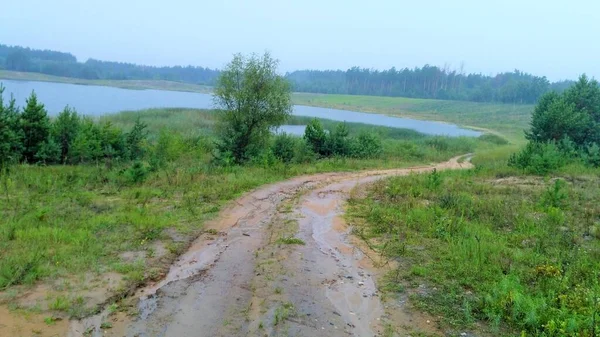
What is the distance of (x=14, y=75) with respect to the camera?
104 metres

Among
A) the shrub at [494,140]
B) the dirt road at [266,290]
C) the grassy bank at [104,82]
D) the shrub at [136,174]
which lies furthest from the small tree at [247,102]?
the grassy bank at [104,82]

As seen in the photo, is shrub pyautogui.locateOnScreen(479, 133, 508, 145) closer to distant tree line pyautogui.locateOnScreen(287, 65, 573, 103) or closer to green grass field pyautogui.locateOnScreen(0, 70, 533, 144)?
green grass field pyautogui.locateOnScreen(0, 70, 533, 144)

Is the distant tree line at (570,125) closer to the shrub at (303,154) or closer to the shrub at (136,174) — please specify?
the shrub at (303,154)

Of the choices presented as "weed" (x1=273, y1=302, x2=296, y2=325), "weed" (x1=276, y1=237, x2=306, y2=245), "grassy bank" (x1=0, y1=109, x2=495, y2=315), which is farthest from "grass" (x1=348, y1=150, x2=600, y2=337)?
"grassy bank" (x1=0, y1=109, x2=495, y2=315)

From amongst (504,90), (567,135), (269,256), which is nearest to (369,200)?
(269,256)

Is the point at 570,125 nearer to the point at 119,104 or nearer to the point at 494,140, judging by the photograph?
the point at 494,140

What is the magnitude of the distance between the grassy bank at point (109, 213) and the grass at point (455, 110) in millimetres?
58995

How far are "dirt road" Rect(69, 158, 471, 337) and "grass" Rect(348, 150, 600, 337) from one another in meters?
0.81

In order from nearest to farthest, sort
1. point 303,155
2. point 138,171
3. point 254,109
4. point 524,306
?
1. point 524,306
2. point 138,171
3. point 254,109
4. point 303,155

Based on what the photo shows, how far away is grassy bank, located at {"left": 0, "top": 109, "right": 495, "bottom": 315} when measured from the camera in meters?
7.94

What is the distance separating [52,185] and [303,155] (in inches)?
557

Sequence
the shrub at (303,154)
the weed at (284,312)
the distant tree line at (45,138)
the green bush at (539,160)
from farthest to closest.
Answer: the shrub at (303,154) < the green bush at (539,160) < the distant tree line at (45,138) < the weed at (284,312)

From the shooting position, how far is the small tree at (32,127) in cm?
1995

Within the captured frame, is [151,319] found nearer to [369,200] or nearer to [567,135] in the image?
[369,200]
